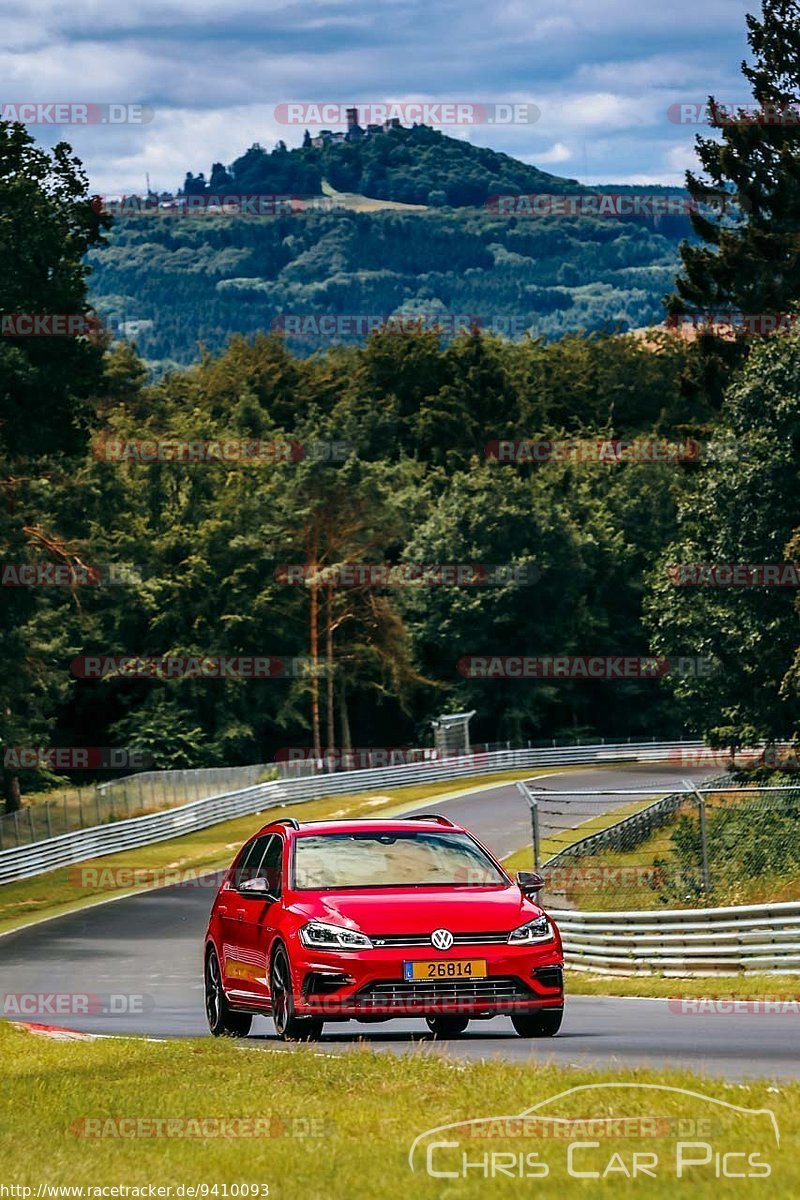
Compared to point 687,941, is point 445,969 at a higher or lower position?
higher

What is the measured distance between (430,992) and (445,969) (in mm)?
197

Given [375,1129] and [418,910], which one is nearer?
[375,1129]

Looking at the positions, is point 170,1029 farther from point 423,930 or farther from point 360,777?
point 360,777

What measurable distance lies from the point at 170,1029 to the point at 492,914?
5322 millimetres

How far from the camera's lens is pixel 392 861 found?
13.9 metres

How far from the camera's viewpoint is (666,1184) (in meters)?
6.51

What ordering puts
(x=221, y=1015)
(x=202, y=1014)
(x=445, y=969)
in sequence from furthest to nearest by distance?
1. (x=202, y=1014)
2. (x=221, y=1015)
3. (x=445, y=969)

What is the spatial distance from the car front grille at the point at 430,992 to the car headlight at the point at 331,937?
0.96 ft

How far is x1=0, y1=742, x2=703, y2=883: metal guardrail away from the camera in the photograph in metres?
51.9

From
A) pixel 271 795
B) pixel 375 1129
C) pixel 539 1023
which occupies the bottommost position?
pixel 271 795

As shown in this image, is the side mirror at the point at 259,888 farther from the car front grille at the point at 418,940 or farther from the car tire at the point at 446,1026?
the car tire at the point at 446,1026

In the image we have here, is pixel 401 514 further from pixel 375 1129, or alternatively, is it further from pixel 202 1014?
pixel 375 1129

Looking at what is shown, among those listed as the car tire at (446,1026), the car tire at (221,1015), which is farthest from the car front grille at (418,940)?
the car tire at (221,1015)

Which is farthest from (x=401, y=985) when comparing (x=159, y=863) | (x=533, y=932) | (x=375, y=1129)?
(x=159, y=863)
